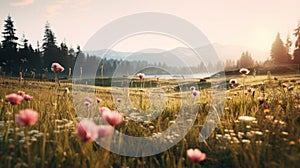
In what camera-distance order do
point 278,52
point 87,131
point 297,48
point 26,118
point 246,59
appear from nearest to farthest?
point 26,118, point 87,131, point 297,48, point 278,52, point 246,59

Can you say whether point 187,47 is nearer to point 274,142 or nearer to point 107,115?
point 274,142

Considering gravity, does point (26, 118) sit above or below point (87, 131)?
above

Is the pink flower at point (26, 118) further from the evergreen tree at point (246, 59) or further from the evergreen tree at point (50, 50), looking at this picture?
the evergreen tree at point (246, 59)

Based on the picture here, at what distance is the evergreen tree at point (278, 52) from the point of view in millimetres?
46125

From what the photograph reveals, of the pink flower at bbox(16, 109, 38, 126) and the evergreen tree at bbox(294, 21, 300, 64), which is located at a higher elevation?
the evergreen tree at bbox(294, 21, 300, 64)

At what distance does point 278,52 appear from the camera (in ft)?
154

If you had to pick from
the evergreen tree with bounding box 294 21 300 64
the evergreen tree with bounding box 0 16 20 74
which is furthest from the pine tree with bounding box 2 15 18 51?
the evergreen tree with bounding box 294 21 300 64

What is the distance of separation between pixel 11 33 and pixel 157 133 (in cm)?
4408

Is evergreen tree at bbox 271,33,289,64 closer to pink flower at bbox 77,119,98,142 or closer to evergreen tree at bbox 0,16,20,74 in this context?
evergreen tree at bbox 0,16,20,74

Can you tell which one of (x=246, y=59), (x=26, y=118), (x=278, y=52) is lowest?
(x=26, y=118)

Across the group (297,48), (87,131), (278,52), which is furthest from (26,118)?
(278,52)

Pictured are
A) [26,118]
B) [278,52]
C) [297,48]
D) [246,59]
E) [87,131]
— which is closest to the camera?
[26,118]

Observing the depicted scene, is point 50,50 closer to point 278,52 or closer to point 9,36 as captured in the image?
point 9,36

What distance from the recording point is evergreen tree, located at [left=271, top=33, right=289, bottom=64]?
46.1 metres
